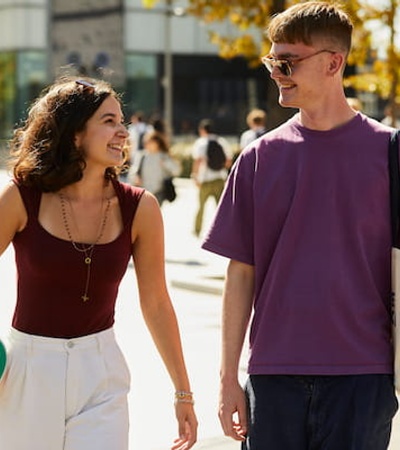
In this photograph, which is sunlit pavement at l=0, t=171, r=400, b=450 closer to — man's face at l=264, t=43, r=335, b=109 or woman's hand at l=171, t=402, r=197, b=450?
woman's hand at l=171, t=402, r=197, b=450

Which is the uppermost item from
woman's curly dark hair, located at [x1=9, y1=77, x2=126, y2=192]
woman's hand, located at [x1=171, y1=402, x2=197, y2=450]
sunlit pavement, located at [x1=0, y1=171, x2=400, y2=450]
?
woman's curly dark hair, located at [x1=9, y1=77, x2=126, y2=192]

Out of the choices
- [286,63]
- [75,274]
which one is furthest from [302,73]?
[75,274]

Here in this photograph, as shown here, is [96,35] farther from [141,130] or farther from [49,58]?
[141,130]

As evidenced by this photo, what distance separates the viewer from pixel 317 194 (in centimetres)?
350

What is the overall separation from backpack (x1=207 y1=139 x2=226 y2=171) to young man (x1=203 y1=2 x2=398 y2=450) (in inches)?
541

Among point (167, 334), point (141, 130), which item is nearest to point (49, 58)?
point (141, 130)

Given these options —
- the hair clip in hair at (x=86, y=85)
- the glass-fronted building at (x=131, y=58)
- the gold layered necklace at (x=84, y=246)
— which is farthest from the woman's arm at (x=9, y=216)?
the glass-fronted building at (x=131, y=58)

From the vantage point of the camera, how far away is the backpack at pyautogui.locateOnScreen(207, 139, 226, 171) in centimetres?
1731

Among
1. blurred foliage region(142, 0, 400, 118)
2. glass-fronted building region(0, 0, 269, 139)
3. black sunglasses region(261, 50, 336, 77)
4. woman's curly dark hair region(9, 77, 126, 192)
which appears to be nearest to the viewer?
black sunglasses region(261, 50, 336, 77)

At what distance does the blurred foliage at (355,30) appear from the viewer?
14672 mm

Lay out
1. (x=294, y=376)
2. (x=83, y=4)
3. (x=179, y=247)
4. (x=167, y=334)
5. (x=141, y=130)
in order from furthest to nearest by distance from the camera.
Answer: (x=83, y=4)
(x=141, y=130)
(x=179, y=247)
(x=167, y=334)
(x=294, y=376)

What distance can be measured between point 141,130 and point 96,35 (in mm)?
24111

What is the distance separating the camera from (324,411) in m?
3.45

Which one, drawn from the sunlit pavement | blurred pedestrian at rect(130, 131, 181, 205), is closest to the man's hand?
the sunlit pavement
